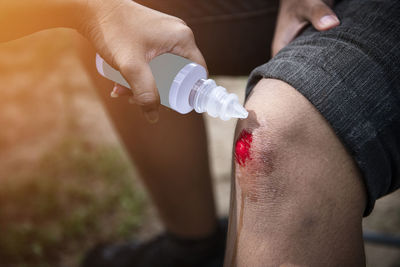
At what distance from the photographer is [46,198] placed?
1.99 m

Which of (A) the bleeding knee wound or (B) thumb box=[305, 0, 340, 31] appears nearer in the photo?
(A) the bleeding knee wound

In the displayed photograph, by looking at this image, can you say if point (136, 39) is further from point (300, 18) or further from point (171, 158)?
point (171, 158)

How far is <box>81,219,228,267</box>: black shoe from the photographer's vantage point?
1621 mm

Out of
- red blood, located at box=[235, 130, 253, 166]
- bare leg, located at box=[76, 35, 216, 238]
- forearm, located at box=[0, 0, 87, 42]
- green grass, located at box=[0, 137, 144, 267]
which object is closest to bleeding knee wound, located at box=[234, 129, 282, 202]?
red blood, located at box=[235, 130, 253, 166]

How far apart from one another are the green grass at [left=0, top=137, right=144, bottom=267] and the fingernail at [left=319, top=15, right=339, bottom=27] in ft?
4.69

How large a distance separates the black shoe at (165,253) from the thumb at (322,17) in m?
1.05

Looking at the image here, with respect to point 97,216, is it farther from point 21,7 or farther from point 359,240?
point 359,240

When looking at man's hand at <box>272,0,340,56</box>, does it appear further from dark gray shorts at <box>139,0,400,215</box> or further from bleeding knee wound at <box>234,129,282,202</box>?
bleeding knee wound at <box>234,129,282,202</box>

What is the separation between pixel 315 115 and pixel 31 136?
2.07m

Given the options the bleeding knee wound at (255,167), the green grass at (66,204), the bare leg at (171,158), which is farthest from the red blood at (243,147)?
the green grass at (66,204)

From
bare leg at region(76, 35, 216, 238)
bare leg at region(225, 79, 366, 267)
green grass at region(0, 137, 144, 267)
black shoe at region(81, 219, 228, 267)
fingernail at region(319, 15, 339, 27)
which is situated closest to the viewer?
bare leg at region(225, 79, 366, 267)

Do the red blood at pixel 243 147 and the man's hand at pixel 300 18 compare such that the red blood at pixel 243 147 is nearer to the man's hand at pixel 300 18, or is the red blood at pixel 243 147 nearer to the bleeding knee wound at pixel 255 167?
the bleeding knee wound at pixel 255 167

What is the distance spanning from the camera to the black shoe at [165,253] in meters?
1.62

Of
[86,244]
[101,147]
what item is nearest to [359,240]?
[86,244]
